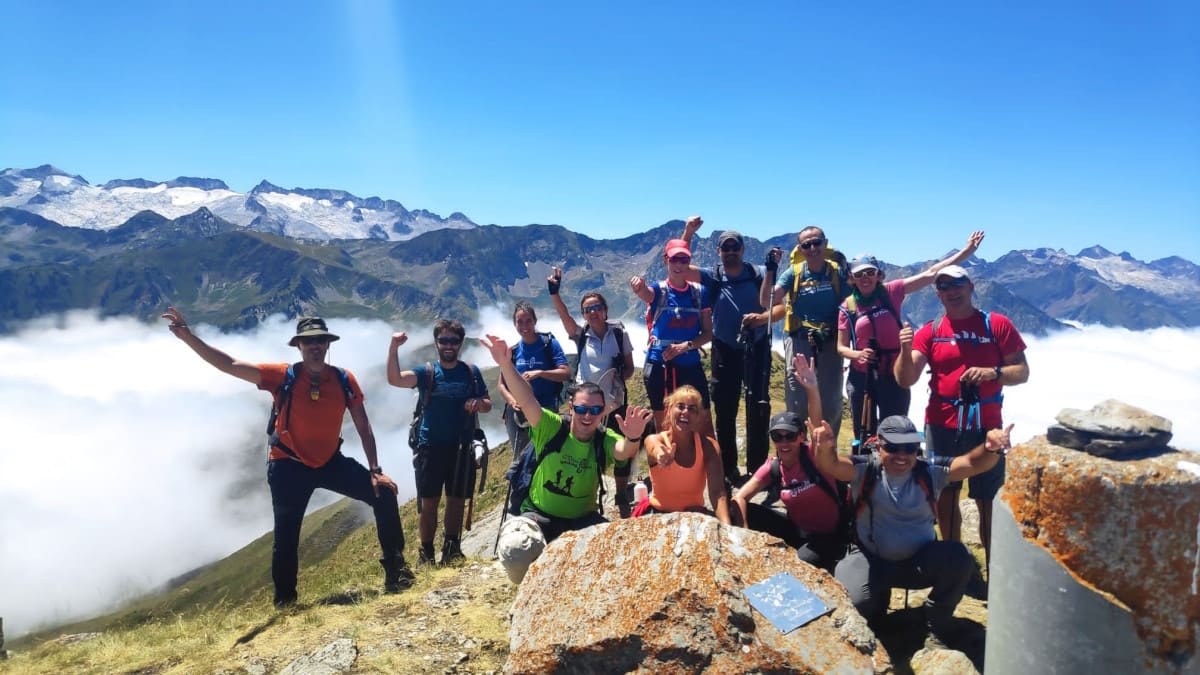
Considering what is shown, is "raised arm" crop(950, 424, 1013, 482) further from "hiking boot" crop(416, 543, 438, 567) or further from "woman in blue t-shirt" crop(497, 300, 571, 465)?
"hiking boot" crop(416, 543, 438, 567)

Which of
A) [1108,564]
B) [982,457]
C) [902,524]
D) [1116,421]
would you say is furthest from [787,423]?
[1108,564]

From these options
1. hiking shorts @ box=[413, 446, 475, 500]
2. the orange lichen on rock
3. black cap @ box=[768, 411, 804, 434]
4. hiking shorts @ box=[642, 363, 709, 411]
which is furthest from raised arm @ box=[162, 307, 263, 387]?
the orange lichen on rock

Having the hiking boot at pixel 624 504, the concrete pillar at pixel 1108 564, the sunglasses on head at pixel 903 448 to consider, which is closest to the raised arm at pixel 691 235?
the hiking boot at pixel 624 504

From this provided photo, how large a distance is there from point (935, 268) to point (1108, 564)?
216 inches

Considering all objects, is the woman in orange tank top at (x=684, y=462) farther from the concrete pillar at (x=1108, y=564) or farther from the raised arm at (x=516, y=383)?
the concrete pillar at (x=1108, y=564)

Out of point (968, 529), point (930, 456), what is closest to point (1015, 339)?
point (930, 456)

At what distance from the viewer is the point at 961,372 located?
25.6ft

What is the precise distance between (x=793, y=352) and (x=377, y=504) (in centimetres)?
701

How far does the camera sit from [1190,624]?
4.07 meters

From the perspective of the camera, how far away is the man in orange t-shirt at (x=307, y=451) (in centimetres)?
915

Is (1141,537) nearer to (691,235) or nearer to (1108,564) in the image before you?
(1108,564)

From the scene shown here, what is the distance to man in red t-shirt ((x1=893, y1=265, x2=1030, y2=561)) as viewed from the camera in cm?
767

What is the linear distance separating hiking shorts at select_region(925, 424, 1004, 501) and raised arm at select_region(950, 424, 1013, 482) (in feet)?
2.26

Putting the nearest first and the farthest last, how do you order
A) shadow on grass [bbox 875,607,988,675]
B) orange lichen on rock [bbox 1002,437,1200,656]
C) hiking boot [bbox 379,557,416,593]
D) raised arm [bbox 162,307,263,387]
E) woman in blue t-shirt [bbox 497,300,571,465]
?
orange lichen on rock [bbox 1002,437,1200,656] < shadow on grass [bbox 875,607,988,675] < raised arm [bbox 162,307,263,387] < hiking boot [bbox 379,557,416,593] < woman in blue t-shirt [bbox 497,300,571,465]
